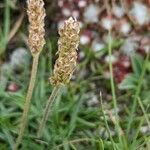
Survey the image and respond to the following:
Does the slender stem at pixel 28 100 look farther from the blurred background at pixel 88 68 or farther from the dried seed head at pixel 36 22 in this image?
the blurred background at pixel 88 68

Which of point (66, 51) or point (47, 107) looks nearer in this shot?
point (66, 51)

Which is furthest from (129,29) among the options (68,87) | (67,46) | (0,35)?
(67,46)

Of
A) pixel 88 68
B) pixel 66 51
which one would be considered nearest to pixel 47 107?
pixel 66 51

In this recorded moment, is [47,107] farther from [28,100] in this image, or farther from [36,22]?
[36,22]

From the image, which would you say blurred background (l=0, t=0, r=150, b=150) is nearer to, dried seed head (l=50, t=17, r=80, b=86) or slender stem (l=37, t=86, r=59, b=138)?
slender stem (l=37, t=86, r=59, b=138)

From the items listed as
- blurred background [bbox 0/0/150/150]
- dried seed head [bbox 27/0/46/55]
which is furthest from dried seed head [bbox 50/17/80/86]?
blurred background [bbox 0/0/150/150]

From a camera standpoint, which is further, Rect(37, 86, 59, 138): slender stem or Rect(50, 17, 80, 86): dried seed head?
Rect(37, 86, 59, 138): slender stem
